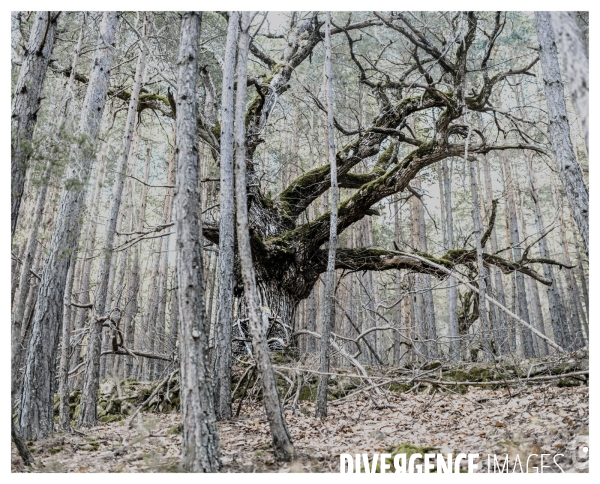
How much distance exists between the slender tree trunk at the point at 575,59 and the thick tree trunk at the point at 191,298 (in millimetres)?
2748

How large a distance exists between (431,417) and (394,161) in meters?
4.86

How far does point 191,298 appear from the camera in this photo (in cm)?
347

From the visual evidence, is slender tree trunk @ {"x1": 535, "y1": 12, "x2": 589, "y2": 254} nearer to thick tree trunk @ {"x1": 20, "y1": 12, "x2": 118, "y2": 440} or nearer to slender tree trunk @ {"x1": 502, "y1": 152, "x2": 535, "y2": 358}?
thick tree trunk @ {"x1": 20, "y1": 12, "x2": 118, "y2": 440}

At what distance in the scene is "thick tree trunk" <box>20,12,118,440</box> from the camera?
4465mm

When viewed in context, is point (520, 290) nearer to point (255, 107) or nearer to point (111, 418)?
point (255, 107)

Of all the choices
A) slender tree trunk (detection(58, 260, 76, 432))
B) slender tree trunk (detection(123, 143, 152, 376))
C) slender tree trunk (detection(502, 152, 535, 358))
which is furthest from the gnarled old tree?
slender tree trunk (detection(502, 152, 535, 358))

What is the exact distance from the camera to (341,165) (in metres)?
8.01

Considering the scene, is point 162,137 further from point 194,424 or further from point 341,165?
point 194,424

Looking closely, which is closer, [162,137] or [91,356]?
[91,356]

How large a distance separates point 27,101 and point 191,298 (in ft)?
8.07

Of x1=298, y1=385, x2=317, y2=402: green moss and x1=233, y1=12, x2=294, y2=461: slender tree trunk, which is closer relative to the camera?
x1=233, y1=12, x2=294, y2=461: slender tree trunk

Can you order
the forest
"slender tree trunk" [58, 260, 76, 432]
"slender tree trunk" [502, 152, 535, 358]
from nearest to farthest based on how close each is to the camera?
the forest → "slender tree trunk" [58, 260, 76, 432] → "slender tree trunk" [502, 152, 535, 358]

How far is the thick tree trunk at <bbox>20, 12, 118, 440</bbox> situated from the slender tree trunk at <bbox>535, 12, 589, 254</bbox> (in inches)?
181
